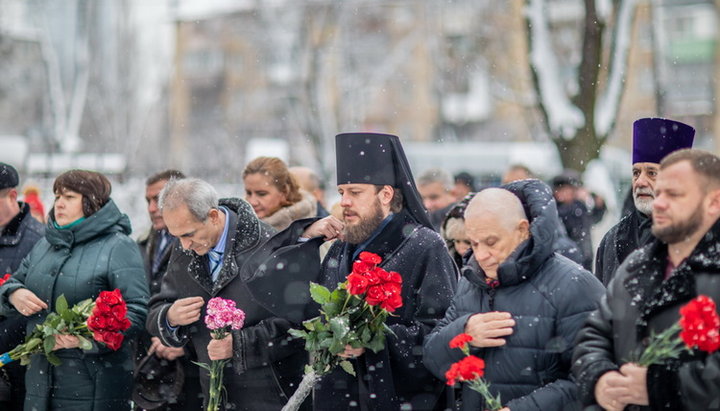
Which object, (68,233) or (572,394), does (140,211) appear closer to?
(68,233)

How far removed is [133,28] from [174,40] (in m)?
2.10

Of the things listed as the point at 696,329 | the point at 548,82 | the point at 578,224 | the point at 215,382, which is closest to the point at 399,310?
the point at 215,382

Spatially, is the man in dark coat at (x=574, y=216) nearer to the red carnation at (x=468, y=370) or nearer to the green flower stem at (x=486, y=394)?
the green flower stem at (x=486, y=394)

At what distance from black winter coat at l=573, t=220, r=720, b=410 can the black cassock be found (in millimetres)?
1240

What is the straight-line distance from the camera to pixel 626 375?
158 inches

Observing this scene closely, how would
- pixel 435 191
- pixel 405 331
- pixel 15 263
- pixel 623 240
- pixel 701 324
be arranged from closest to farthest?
pixel 701 324 → pixel 405 331 → pixel 623 240 → pixel 15 263 → pixel 435 191

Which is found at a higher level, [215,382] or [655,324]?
[655,324]

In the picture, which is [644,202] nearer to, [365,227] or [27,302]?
[365,227]

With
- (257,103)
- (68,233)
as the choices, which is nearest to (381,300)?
(68,233)

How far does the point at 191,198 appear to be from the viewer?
6066mm

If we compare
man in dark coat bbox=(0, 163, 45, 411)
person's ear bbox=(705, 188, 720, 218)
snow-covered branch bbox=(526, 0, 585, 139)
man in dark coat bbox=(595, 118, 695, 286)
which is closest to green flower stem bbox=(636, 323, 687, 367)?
person's ear bbox=(705, 188, 720, 218)

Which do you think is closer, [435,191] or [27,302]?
[27,302]

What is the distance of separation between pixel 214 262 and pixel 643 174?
2.58 meters

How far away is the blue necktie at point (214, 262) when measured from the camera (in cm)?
625
